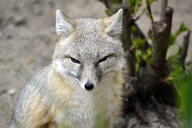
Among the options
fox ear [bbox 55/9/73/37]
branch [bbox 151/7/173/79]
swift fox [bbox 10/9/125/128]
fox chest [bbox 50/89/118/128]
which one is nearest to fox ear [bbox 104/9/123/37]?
swift fox [bbox 10/9/125/128]

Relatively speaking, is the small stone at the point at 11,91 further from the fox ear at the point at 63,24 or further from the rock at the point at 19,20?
the fox ear at the point at 63,24

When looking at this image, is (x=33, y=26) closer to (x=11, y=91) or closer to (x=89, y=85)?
(x=11, y=91)

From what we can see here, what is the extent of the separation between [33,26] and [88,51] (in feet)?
11.7

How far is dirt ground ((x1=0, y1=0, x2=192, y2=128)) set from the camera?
225 inches

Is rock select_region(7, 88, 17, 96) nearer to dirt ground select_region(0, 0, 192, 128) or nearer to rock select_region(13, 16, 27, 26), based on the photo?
dirt ground select_region(0, 0, 192, 128)

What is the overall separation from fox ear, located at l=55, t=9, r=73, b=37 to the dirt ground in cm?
221

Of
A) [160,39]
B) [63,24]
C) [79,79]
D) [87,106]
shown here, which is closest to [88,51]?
[79,79]

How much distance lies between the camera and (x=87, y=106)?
3.48 metres

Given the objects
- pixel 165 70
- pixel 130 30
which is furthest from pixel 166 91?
pixel 130 30

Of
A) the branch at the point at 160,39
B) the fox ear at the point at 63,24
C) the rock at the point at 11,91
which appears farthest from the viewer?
the rock at the point at 11,91

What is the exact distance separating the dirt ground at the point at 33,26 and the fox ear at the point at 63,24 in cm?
221

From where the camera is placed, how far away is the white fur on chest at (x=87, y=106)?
341 cm

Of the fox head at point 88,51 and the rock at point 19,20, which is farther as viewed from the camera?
the rock at point 19,20

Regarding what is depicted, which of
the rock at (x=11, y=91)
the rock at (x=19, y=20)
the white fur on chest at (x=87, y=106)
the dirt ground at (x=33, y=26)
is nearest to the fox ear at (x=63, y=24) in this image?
the white fur on chest at (x=87, y=106)
